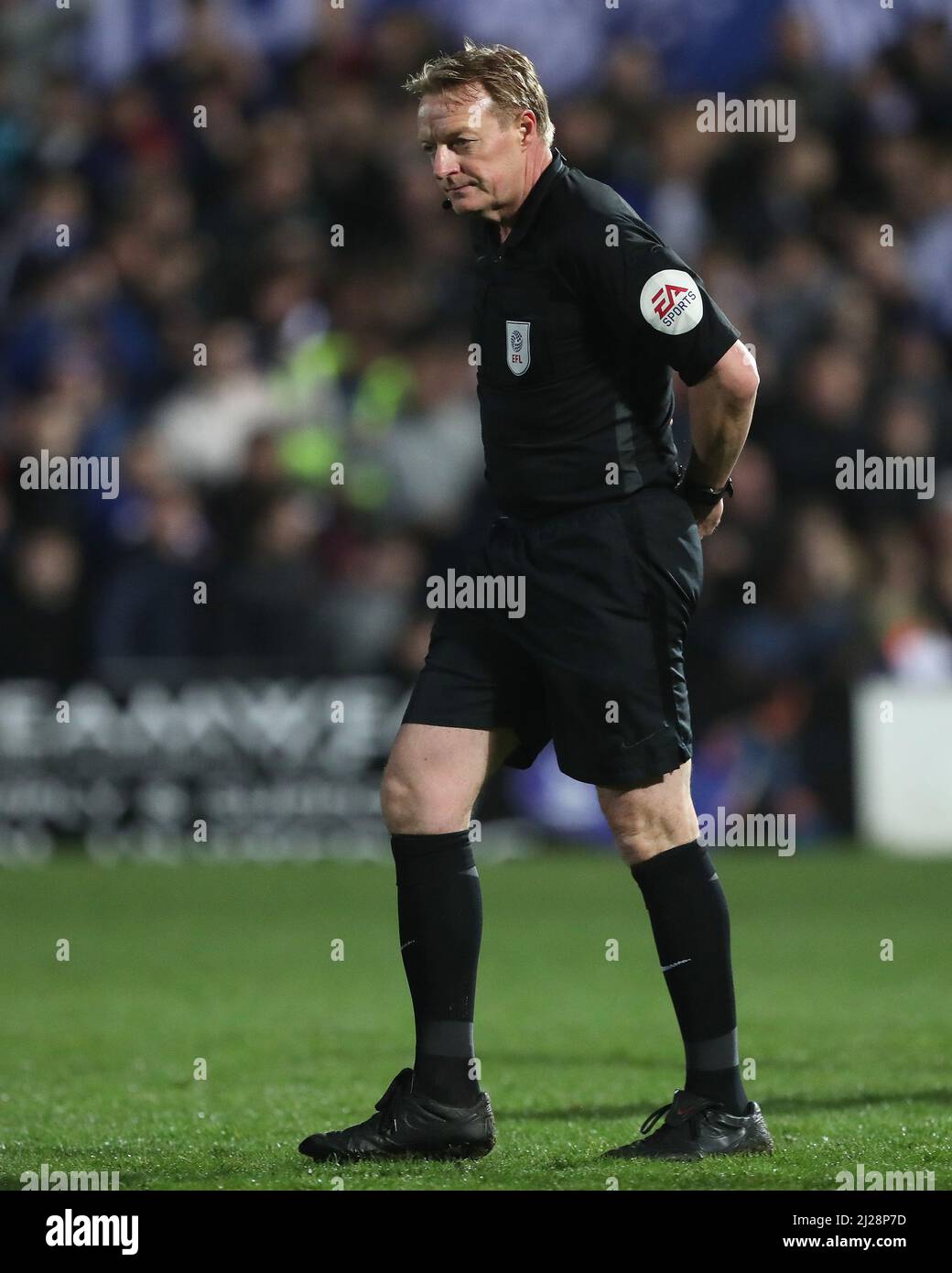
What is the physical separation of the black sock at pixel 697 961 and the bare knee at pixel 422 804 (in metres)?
0.39

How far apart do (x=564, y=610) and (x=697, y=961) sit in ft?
2.39

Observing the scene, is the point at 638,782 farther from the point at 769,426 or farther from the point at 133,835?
the point at 769,426

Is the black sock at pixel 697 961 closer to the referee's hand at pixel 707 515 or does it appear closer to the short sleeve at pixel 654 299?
the referee's hand at pixel 707 515

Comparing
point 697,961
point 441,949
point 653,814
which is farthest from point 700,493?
point 441,949

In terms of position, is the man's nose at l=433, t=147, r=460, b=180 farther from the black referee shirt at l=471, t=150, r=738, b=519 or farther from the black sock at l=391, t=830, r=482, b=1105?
the black sock at l=391, t=830, r=482, b=1105

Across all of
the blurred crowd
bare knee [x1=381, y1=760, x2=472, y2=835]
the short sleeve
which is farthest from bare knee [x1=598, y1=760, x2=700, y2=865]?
the blurred crowd

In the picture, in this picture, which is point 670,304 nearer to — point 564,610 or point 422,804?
point 564,610

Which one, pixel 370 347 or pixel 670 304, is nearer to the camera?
pixel 670 304

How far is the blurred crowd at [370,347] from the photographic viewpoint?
11.6 meters

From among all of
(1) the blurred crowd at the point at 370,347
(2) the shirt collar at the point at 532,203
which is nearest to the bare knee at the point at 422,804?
(2) the shirt collar at the point at 532,203

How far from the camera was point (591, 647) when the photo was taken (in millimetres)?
4168

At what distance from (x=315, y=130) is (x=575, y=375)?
36.2ft

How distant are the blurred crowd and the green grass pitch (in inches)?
50.3

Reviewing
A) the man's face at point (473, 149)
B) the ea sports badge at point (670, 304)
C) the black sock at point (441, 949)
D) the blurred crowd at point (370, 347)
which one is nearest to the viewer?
the ea sports badge at point (670, 304)
